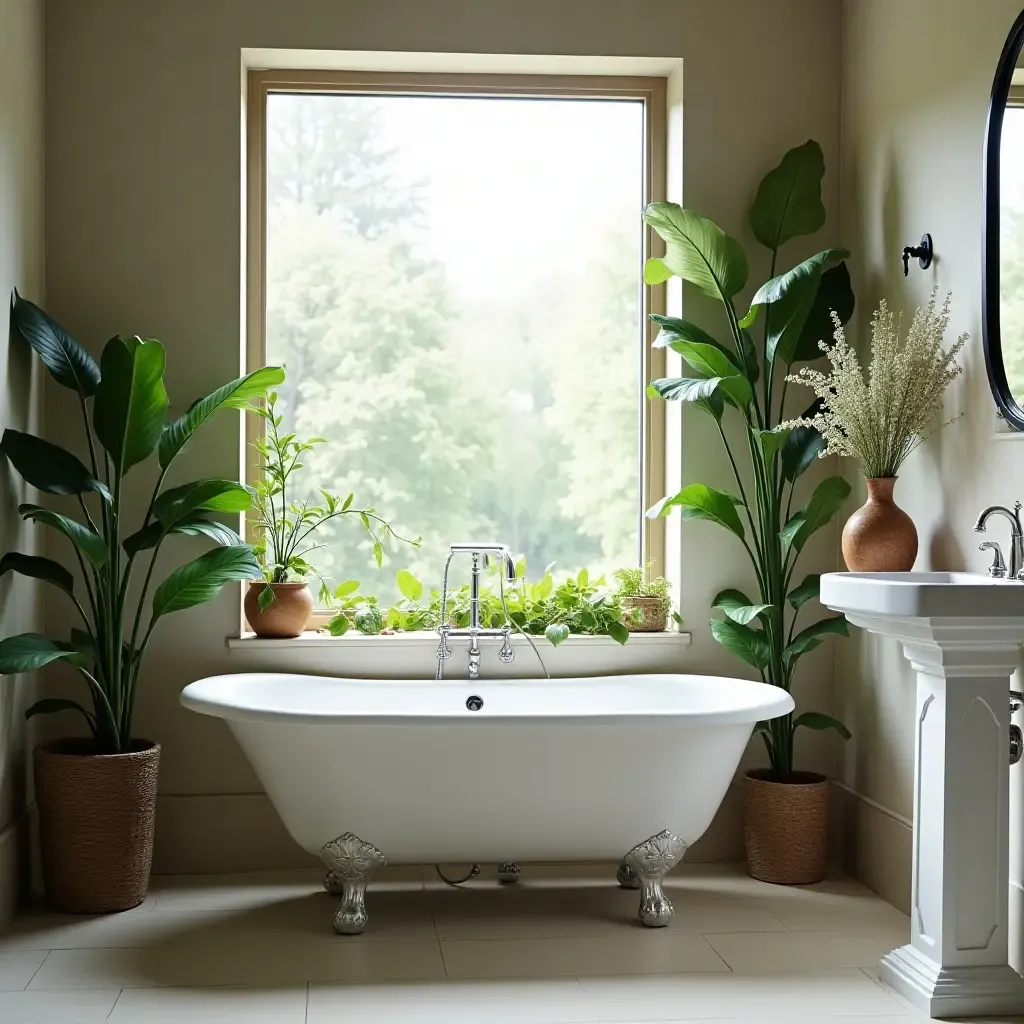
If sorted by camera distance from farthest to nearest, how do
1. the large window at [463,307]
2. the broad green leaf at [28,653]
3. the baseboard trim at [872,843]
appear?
the large window at [463,307], the baseboard trim at [872,843], the broad green leaf at [28,653]

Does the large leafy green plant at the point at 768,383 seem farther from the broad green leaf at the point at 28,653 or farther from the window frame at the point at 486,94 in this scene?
the broad green leaf at the point at 28,653

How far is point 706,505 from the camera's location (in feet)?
12.1

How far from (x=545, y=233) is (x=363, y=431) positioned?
89 centimetres

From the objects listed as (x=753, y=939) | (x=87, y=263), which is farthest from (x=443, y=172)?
(x=753, y=939)

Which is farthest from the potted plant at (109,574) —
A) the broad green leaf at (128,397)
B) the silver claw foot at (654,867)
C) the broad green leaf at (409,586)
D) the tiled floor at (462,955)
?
the silver claw foot at (654,867)

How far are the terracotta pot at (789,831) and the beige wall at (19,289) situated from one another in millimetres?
2099

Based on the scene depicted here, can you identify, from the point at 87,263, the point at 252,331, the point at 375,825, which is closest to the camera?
the point at 375,825

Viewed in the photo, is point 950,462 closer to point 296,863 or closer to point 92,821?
point 296,863

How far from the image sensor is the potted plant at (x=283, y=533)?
3779 mm

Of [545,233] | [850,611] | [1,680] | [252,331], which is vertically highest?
[545,233]

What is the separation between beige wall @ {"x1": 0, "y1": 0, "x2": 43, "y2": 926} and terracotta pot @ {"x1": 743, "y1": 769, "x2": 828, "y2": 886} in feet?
6.89

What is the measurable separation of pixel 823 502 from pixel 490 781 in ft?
4.24

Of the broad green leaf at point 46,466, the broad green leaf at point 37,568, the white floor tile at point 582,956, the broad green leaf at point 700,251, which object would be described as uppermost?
the broad green leaf at point 700,251

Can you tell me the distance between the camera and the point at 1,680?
130 inches
